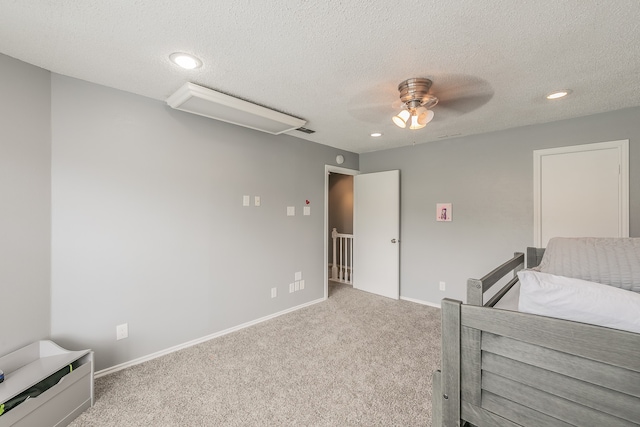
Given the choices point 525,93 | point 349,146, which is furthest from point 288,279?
point 525,93

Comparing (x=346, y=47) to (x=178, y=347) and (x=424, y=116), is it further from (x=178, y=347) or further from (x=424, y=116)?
(x=178, y=347)

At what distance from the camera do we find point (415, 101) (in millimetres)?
1970

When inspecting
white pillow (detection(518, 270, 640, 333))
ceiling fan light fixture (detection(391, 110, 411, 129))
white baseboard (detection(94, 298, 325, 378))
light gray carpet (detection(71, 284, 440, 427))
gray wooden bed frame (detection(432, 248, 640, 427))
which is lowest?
light gray carpet (detection(71, 284, 440, 427))

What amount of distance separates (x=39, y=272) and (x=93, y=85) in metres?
1.42

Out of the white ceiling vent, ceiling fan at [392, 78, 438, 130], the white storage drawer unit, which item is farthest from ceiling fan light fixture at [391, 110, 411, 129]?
the white storage drawer unit

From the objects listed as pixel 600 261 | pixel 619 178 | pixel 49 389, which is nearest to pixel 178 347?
pixel 49 389

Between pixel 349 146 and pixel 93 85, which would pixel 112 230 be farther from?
pixel 349 146

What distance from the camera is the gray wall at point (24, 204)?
5.34 ft

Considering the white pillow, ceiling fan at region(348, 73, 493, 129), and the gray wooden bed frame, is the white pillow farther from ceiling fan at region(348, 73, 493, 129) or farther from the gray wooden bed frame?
ceiling fan at region(348, 73, 493, 129)

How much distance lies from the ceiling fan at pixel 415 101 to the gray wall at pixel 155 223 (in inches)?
66.8

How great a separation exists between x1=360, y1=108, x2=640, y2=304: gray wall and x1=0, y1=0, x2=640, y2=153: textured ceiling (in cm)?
41

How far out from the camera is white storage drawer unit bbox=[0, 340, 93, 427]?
1.38 m

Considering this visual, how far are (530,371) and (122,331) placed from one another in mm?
2707

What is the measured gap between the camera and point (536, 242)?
2834 millimetres
